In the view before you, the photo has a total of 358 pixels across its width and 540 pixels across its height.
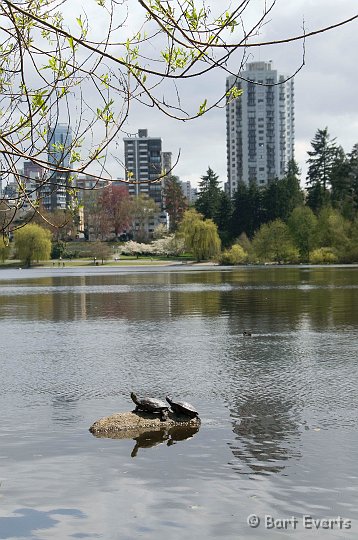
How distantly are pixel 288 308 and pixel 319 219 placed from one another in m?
80.7

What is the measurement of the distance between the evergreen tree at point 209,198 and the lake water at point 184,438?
119 m

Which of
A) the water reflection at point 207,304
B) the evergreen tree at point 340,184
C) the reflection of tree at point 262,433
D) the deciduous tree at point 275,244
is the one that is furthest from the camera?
the evergreen tree at point 340,184

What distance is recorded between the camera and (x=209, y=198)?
14700 cm

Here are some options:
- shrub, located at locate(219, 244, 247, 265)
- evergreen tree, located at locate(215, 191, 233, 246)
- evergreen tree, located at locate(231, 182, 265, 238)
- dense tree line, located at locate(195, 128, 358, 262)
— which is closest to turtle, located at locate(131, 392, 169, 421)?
dense tree line, located at locate(195, 128, 358, 262)

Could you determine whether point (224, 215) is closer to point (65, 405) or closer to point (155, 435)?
point (65, 405)

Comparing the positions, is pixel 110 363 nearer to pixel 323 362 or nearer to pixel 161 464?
pixel 323 362

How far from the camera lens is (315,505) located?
800 centimetres

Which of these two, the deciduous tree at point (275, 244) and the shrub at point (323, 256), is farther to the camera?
the deciduous tree at point (275, 244)

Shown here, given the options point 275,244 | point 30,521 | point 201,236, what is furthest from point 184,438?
point 201,236

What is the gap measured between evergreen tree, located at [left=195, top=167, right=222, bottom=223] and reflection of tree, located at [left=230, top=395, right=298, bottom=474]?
12902cm

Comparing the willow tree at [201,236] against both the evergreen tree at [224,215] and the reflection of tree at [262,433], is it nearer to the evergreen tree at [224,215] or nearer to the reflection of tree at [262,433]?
the evergreen tree at [224,215]

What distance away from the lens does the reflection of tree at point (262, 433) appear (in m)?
9.48

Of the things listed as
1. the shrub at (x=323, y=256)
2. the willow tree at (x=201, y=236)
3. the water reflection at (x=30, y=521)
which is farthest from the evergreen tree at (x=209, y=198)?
the water reflection at (x=30, y=521)

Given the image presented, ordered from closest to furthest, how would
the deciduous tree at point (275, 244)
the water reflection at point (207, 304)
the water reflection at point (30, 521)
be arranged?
the water reflection at point (30, 521)
the water reflection at point (207, 304)
the deciduous tree at point (275, 244)
